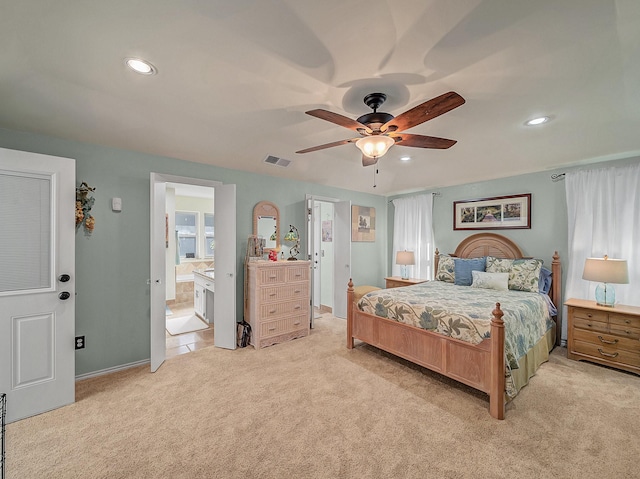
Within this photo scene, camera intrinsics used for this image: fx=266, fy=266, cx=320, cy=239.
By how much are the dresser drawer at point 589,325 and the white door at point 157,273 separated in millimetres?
4841

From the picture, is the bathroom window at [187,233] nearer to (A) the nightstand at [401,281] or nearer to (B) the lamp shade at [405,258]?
(A) the nightstand at [401,281]

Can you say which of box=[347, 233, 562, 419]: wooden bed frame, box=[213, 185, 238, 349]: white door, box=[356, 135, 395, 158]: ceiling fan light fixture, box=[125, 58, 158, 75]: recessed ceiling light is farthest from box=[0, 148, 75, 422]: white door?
box=[347, 233, 562, 419]: wooden bed frame

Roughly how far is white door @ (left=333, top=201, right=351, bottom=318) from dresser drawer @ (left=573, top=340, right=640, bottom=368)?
3165 mm

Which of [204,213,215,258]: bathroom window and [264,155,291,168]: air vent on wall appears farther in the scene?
[204,213,215,258]: bathroom window

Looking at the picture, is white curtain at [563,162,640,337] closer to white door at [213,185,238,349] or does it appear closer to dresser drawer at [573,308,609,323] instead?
dresser drawer at [573,308,609,323]

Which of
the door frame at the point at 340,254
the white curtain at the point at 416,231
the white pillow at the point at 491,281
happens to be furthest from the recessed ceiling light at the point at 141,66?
the white curtain at the point at 416,231

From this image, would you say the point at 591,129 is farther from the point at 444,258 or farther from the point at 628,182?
the point at 444,258

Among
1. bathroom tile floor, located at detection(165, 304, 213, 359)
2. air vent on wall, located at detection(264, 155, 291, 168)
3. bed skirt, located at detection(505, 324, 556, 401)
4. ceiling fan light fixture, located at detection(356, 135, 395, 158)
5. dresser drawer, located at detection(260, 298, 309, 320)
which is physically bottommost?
bathroom tile floor, located at detection(165, 304, 213, 359)

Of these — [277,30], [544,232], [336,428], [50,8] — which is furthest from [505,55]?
[544,232]

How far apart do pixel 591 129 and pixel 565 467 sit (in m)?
3.07

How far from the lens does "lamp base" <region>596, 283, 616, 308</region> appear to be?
3076 mm

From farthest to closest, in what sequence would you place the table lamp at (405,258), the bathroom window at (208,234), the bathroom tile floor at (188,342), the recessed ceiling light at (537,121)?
the bathroom window at (208,234), the table lamp at (405,258), the bathroom tile floor at (188,342), the recessed ceiling light at (537,121)

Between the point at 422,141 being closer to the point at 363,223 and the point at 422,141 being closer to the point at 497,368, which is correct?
the point at 497,368

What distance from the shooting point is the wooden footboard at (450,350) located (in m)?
2.16
